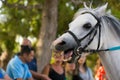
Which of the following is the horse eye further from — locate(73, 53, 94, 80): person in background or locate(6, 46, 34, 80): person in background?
locate(73, 53, 94, 80): person in background

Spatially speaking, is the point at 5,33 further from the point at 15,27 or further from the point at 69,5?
the point at 69,5

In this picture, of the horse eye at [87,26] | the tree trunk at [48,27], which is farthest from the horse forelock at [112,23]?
the tree trunk at [48,27]

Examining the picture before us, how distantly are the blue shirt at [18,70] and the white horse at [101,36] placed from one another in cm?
228

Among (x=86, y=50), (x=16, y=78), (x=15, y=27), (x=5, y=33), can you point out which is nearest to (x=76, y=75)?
(x=16, y=78)

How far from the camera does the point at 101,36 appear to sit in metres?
6.01

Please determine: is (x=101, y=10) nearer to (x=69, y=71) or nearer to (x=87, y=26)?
(x=87, y=26)

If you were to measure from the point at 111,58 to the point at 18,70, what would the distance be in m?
2.47

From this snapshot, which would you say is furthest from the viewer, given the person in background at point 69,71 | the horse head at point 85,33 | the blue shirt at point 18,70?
the person in background at point 69,71

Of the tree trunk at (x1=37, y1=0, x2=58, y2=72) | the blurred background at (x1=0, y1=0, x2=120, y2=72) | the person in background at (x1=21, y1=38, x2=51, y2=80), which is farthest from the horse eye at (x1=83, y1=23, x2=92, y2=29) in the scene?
the tree trunk at (x1=37, y1=0, x2=58, y2=72)

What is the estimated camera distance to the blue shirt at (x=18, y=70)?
8023 millimetres

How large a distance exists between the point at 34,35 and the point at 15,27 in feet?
3.73

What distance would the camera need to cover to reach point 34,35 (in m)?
20.1

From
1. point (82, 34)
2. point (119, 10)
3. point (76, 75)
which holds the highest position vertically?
point (119, 10)

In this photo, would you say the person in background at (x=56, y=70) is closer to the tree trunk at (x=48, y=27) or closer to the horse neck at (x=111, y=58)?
the horse neck at (x=111, y=58)
